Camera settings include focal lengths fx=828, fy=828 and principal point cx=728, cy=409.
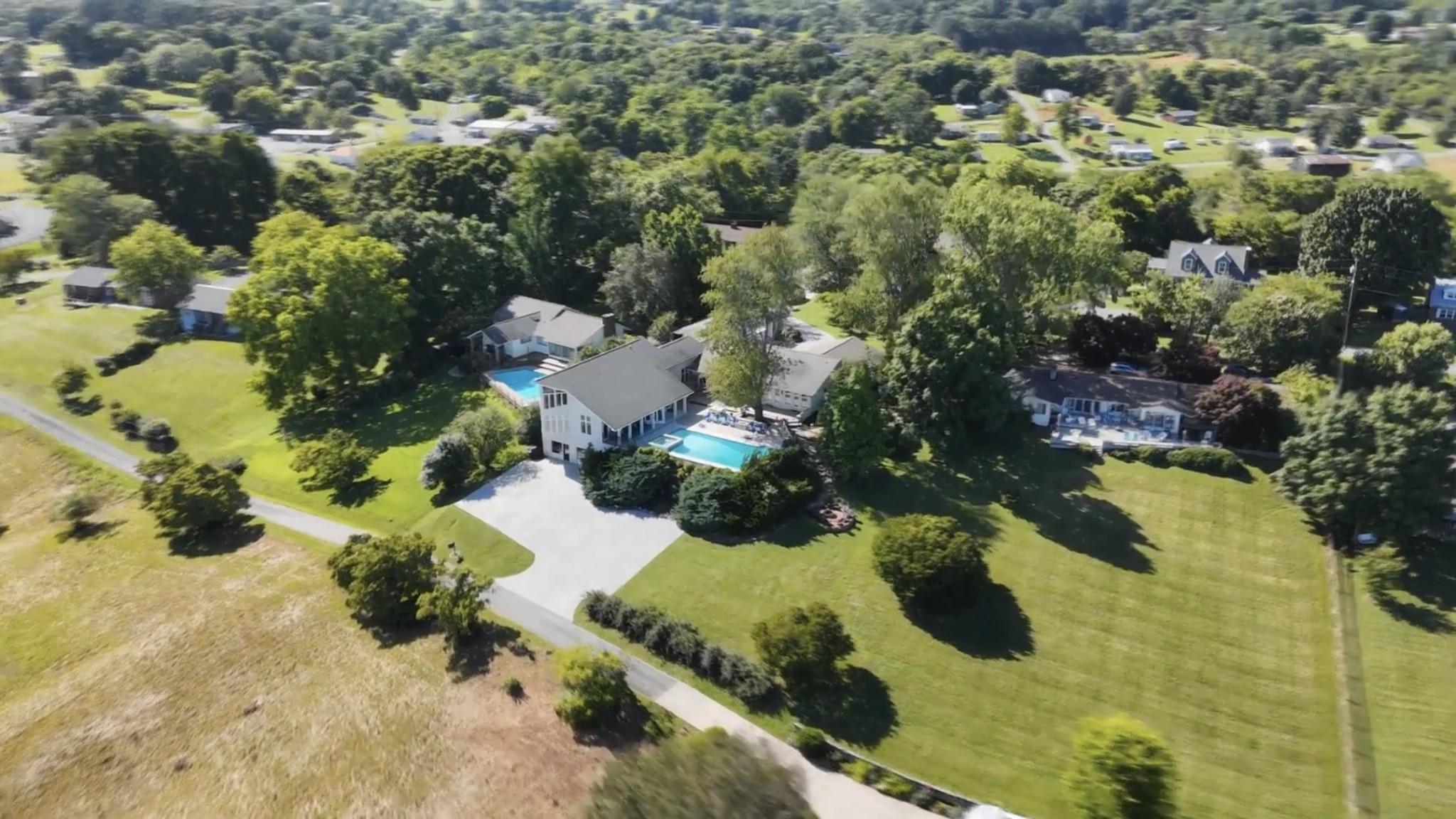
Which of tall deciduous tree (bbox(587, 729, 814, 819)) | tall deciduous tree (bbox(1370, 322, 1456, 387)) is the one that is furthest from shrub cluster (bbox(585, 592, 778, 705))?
tall deciduous tree (bbox(1370, 322, 1456, 387))

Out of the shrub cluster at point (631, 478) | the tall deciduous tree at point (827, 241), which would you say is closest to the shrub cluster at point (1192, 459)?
the shrub cluster at point (631, 478)

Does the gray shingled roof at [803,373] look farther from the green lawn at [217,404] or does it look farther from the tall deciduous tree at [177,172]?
the tall deciduous tree at [177,172]

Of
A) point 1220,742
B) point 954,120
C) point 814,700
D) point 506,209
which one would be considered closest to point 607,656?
point 814,700

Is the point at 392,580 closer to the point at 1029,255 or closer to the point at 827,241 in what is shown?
the point at 1029,255

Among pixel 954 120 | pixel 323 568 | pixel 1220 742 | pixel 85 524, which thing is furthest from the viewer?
pixel 954 120

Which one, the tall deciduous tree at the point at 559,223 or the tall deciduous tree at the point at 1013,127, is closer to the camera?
the tall deciduous tree at the point at 559,223

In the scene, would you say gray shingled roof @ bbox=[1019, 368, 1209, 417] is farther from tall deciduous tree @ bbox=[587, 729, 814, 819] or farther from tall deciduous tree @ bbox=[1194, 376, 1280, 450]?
tall deciduous tree @ bbox=[587, 729, 814, 819]

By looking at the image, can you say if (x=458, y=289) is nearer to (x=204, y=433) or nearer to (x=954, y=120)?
(x=204, y=433)
